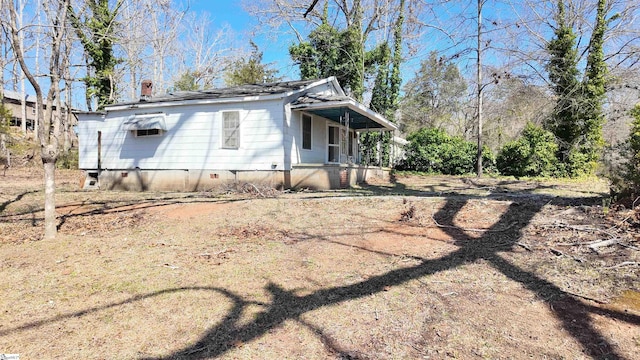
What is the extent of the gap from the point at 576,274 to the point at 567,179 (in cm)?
1548

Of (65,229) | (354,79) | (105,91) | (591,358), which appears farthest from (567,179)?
(105,91)

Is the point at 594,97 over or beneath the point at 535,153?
over

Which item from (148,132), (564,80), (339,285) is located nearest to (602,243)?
(339,285)

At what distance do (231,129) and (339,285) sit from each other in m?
8.93

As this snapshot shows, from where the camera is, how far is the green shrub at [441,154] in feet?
62.6

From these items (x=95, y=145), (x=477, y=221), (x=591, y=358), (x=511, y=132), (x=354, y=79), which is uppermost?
(x=354, y=79)

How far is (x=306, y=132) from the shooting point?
1271cm

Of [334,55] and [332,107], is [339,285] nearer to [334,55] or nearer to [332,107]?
[332,107]

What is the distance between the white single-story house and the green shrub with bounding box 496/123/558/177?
8399 millimetres

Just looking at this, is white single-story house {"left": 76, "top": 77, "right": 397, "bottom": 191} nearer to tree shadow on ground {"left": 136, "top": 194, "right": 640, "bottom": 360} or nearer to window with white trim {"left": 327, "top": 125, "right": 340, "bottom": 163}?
window with white trim {"left": 327, "top": 125, "right": 340, "bottom": 163}

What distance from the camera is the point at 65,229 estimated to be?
6574 millimetres

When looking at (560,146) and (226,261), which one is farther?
(560,146)

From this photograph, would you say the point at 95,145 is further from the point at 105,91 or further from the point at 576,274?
the point at 576,274

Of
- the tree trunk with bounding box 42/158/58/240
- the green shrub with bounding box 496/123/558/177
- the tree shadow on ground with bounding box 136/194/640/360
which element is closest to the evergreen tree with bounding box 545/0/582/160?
the green shrub with bounding box 496/123/558/177
